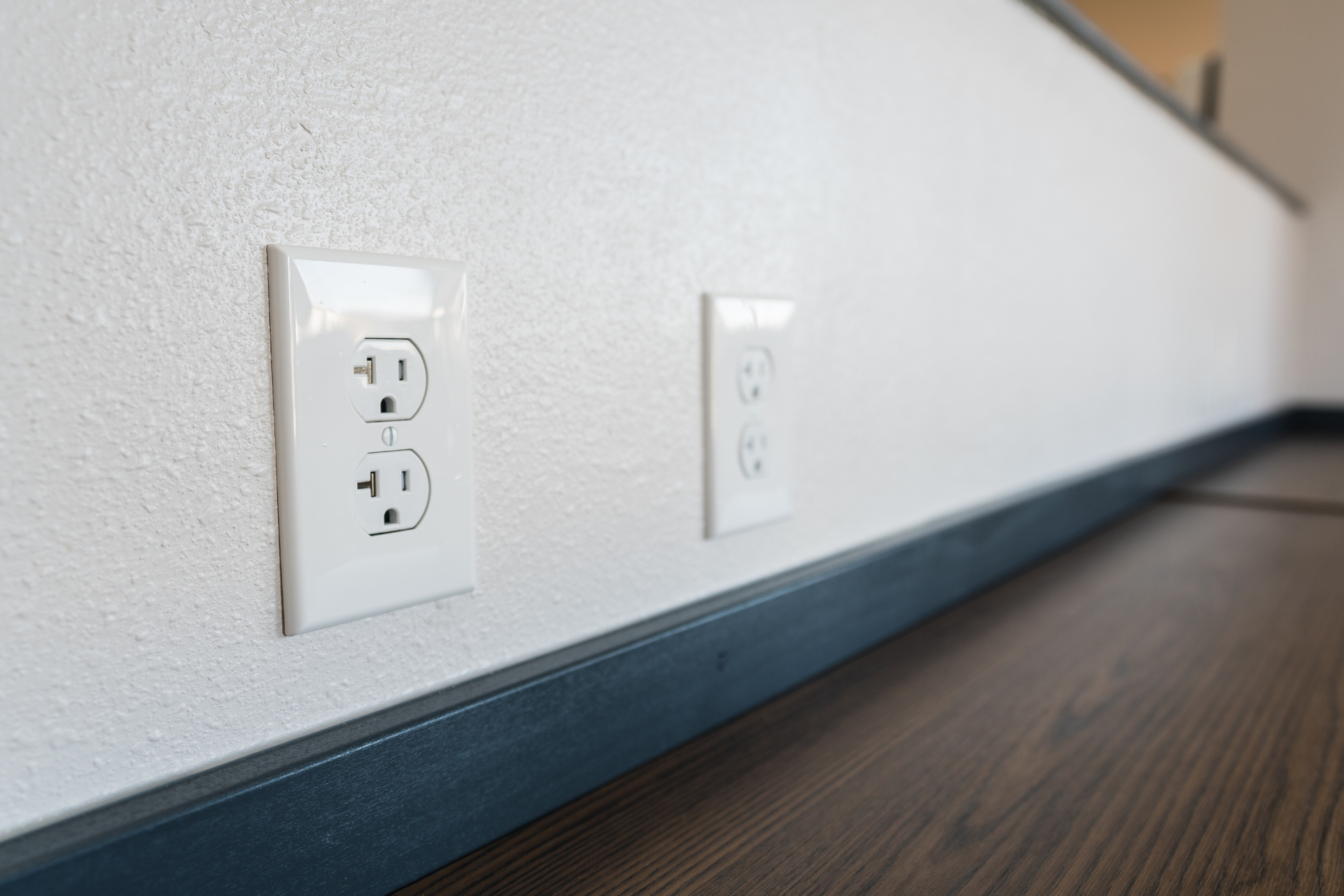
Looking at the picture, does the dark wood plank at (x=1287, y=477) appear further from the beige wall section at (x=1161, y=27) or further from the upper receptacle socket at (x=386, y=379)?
the beige wall section at (x=1161, y=27)

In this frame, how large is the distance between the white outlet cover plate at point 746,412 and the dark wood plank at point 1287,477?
1088 millimetres

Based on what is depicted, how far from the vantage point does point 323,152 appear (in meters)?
0.30

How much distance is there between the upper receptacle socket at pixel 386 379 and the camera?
30 centimetres

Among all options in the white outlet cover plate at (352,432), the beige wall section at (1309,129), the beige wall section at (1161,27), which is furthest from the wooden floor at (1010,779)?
the beige wall section at (1161,27)

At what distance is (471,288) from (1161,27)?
5.73 meters

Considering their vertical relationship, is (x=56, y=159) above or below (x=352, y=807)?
above

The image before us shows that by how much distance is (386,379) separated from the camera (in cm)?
31

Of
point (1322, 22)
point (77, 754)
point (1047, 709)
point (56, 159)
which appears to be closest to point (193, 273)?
point (56, 159)

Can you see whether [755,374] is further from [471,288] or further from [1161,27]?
[1161,27]

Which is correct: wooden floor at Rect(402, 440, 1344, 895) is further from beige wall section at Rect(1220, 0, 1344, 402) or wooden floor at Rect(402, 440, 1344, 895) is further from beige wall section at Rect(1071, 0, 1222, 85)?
beige wall section at Rect(1071, 0, 1222, 85)

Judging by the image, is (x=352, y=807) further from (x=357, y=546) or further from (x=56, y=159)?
(x=56, y=159)

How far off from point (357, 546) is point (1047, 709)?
16.2 inches

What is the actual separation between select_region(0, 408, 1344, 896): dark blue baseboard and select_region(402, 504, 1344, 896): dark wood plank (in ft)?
0.06

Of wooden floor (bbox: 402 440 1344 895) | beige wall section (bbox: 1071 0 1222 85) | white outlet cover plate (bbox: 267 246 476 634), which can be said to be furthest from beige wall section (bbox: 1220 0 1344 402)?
white outlet cover plate (bbox: 267 246 476 634)
